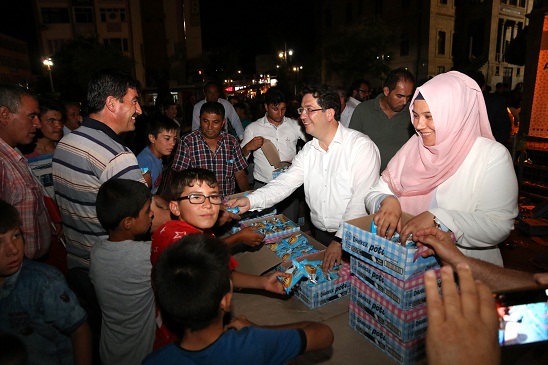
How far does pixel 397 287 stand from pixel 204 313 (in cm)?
131

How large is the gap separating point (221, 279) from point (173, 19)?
51813mm

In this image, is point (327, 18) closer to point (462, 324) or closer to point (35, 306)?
point (35, 306)

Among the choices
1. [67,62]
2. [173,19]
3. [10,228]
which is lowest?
[10,228]

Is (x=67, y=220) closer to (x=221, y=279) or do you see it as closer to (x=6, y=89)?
(x=6, y=89)

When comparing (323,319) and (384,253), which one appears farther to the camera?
(323,319)

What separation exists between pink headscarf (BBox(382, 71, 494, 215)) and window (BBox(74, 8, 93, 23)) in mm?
Result: 49714

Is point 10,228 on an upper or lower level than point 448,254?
upper

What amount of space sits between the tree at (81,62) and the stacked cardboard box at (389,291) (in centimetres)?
3664

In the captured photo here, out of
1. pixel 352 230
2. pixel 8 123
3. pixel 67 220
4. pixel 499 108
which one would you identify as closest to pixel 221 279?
pixel 352 230

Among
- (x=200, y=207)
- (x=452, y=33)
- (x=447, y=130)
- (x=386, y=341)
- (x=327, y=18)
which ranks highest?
(x=327, y=18)

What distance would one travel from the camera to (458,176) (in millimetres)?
2314

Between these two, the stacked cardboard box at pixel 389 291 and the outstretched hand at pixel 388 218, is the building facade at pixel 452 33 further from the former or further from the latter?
the stacked cardboard box at pixel 389 291

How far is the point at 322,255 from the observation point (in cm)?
335

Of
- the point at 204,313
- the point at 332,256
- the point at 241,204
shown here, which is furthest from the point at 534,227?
the point at 204,313
